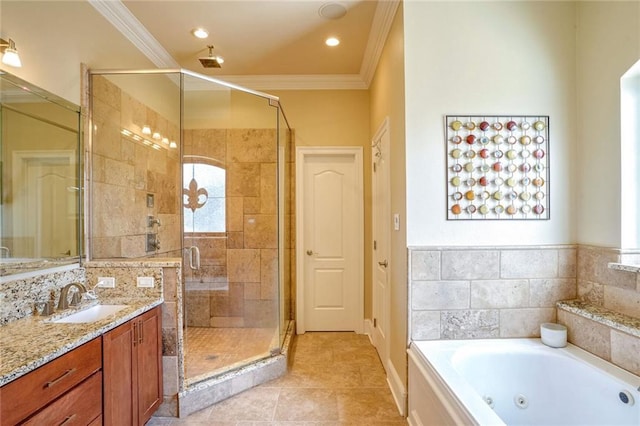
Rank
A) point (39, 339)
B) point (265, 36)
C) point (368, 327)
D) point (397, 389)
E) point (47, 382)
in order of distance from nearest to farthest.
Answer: point (47, 382) → point (39, 339) → point (397, 389) → point (265, 36) → point (368, 327)

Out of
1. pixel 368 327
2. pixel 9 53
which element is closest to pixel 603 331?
pixel 368 327

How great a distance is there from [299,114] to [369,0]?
1.45 meters

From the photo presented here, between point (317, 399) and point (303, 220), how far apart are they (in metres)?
1.81

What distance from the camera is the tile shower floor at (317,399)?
1978 millimetres

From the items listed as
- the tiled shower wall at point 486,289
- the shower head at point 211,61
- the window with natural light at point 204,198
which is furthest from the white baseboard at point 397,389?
the shower head at point 211,61

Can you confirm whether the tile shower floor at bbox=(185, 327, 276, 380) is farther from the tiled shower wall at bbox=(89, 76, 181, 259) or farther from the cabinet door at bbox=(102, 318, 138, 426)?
the tiled shower wall at bbox=(89, 76, 181, 259)

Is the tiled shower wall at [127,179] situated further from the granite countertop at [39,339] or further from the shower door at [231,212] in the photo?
the granite countertop at [39,339]

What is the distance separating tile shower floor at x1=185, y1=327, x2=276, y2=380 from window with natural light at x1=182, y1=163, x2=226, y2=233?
1080 millimetres

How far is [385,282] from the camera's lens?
8.67 feet

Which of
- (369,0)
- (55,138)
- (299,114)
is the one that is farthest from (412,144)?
(55,138)

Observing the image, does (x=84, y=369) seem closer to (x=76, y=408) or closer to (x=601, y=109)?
(x=76, y=408)

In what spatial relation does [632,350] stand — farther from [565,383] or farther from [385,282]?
[385,282]

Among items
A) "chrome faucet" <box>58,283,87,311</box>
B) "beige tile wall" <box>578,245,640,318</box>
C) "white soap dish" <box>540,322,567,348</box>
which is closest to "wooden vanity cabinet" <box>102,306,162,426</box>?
"chrome faucet" <box>58,283,87,311</box>

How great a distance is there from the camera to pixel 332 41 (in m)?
2.72
